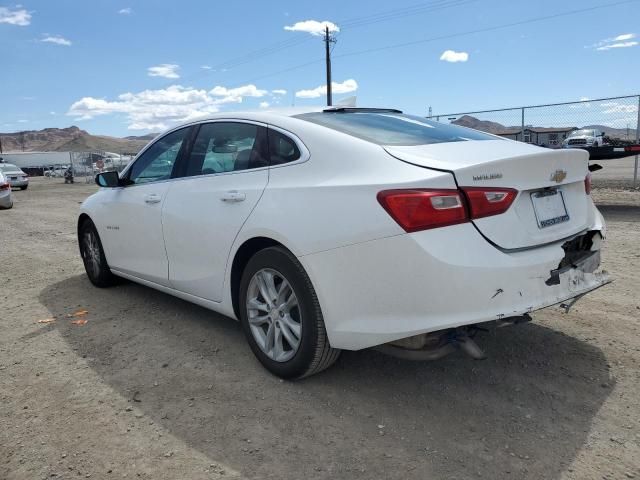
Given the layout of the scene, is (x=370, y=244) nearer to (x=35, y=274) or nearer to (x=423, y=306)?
(x=423, y=306)

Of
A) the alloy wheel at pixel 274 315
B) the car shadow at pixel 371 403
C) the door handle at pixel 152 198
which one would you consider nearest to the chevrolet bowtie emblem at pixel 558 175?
the car shadow at pixel 371 403

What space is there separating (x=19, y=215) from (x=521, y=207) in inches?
548

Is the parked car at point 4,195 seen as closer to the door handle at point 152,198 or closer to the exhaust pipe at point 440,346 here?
the door handle at point 152,198

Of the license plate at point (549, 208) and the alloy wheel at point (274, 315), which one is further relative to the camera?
the alloy wheel at point (274, 315)

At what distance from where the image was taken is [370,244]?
255cm

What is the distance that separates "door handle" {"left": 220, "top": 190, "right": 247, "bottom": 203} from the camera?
10.8ft

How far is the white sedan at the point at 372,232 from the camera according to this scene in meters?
2.45

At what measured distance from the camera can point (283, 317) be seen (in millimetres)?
3090

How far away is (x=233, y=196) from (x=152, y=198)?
45.0 inches

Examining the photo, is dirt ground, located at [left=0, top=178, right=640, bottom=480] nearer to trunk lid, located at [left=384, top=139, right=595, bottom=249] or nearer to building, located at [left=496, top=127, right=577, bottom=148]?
trunk lid, located at [left=384, top=139, right=595, bottom=249]

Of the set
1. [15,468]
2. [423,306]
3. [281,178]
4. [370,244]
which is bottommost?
[15,468]

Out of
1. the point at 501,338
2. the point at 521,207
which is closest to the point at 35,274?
the point at 501,338

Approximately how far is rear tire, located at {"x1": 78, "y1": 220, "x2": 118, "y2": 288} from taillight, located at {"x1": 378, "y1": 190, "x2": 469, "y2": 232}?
3.65 metres

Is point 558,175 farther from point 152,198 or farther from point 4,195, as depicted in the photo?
point 4,195
